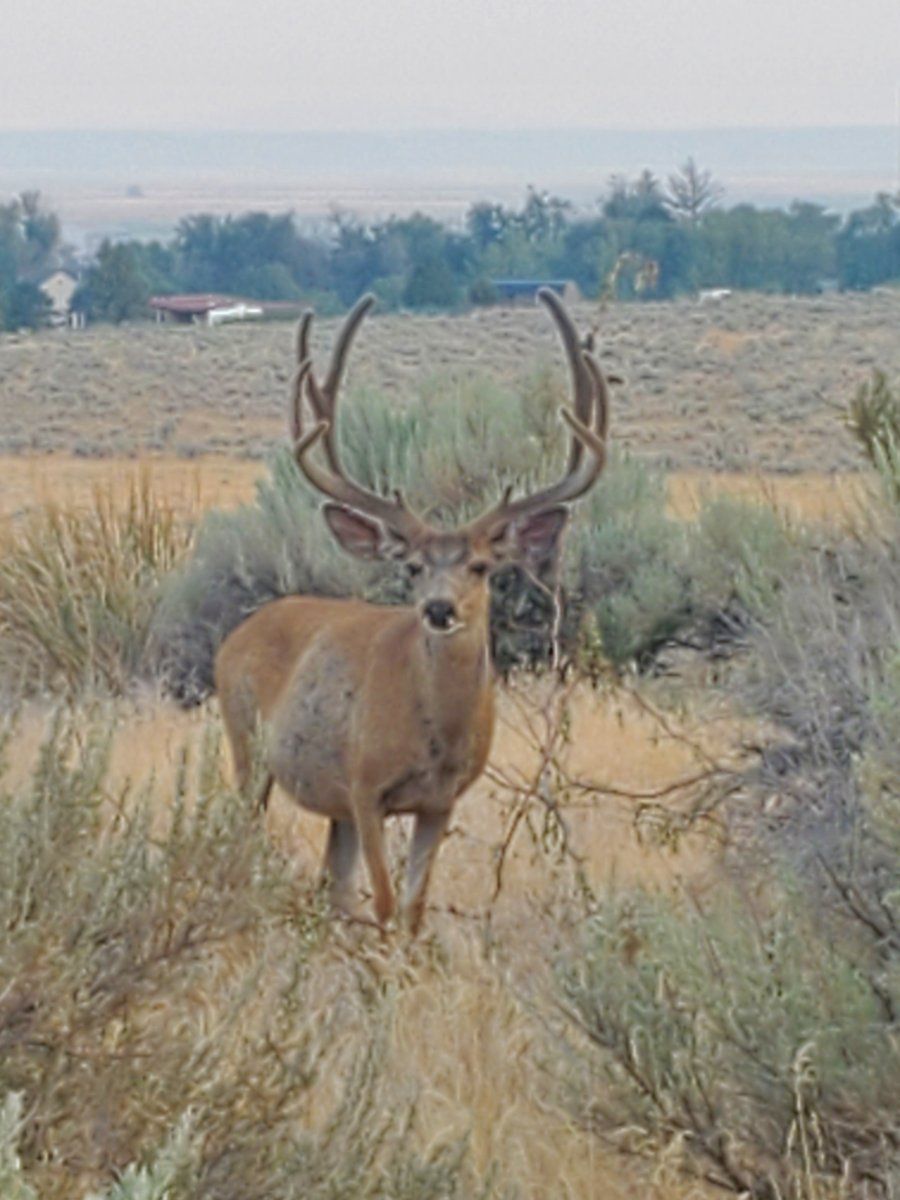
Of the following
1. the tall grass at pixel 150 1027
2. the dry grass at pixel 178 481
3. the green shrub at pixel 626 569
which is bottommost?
the dry grass at pixel 178 481

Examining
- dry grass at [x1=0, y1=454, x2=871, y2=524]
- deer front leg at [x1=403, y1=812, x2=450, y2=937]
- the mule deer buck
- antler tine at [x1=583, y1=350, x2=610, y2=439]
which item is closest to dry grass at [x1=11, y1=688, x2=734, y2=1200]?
deer front leg at [x1=403, y1=812, x2=450, y2=937]

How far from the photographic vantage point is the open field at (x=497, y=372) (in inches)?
1615

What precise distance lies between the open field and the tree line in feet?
5.89

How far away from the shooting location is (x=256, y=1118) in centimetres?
461

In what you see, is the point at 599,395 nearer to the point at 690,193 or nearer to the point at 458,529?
the point at 458,529

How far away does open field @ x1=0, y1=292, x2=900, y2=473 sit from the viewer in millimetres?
41031

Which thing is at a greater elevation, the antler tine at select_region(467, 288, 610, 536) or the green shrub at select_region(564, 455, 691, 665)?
the antler tine at select_region(467, 288, 610, 536)

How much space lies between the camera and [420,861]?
807 cm

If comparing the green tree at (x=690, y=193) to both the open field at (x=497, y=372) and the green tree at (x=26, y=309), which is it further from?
the green tree at (x=26, y=309)

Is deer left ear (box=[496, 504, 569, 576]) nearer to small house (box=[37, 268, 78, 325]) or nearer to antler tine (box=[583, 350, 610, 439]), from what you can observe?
antler tine (box=[583, 350, 610, 439])

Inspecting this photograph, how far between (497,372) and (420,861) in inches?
1415

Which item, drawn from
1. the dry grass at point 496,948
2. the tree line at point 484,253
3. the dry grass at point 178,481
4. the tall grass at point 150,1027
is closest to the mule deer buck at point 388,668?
the dry grass at point 496,948

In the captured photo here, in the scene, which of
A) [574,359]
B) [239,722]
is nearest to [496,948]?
[239,722]

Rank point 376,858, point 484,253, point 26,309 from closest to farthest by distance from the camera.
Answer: point 376,858 → point 26,309 → point 484,253
